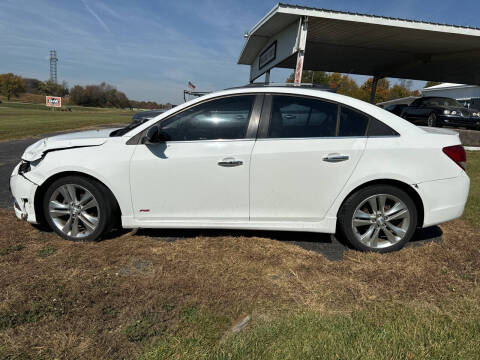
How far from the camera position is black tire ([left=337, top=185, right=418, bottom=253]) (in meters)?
3.03

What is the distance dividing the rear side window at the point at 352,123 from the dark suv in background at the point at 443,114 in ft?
36.3

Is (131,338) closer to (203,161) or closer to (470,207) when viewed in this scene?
(203,161)

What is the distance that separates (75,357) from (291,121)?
257cm

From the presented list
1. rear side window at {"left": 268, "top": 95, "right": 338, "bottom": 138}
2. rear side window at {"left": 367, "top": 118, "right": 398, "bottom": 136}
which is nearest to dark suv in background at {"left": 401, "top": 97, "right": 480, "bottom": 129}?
rear side window at {"left": 367, "top": 118, "right": 398, "bottom": 136}

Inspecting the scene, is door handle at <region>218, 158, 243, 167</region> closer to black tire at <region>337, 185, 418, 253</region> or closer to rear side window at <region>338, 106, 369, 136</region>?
rear side window at <region>338, 106, 369, 136</region>

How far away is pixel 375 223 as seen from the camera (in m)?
3.10

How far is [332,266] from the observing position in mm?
2871

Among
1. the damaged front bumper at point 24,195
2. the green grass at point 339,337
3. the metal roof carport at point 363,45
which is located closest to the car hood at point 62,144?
the damaged front bumper at point 24,195

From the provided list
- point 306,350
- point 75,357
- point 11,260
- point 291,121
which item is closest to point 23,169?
point 11,260

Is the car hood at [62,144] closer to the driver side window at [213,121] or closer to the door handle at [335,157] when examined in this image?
the driver side window at [213,121]

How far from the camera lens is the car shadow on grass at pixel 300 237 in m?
3.31

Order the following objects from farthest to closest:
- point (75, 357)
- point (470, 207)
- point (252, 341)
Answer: point (470, 207)
point (252, 341)
point (75, 357)

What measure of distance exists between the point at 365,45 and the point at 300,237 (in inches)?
585

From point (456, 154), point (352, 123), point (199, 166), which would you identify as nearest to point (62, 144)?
point (199, 166)
